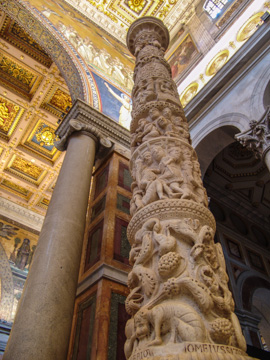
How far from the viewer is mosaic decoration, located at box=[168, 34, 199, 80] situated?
9336mm

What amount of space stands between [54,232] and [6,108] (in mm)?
7371

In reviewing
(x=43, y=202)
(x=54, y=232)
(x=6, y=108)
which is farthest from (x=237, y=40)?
(x=43, y=202)

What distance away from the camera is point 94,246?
4.96 metres

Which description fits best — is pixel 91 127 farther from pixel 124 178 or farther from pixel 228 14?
pixel 228 14

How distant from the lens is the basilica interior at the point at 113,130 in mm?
4770

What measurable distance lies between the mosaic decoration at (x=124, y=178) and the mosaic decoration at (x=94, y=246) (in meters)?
0.98

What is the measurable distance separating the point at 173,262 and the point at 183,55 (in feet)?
29.6

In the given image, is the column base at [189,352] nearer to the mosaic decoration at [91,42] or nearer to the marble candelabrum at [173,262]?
the marble candelabrum at [173,262]

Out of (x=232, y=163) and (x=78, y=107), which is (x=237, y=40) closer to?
(x=232, y=163)

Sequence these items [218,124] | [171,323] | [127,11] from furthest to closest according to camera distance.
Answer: [127,11]
[218,124]
[171,323]

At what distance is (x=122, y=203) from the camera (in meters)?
5.50

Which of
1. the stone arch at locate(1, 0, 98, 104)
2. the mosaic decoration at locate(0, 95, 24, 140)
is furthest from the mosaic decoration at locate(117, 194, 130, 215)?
the mosaic decoration at locate(0, 95, 24, 140)

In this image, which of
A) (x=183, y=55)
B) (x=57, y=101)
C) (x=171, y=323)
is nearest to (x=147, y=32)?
(x=183, y=55)

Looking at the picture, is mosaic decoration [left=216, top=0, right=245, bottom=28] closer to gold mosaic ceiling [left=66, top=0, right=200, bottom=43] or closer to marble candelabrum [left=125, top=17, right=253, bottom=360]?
gold mosaic ceiling [left=66, top=0, right=200, bottom=43]
